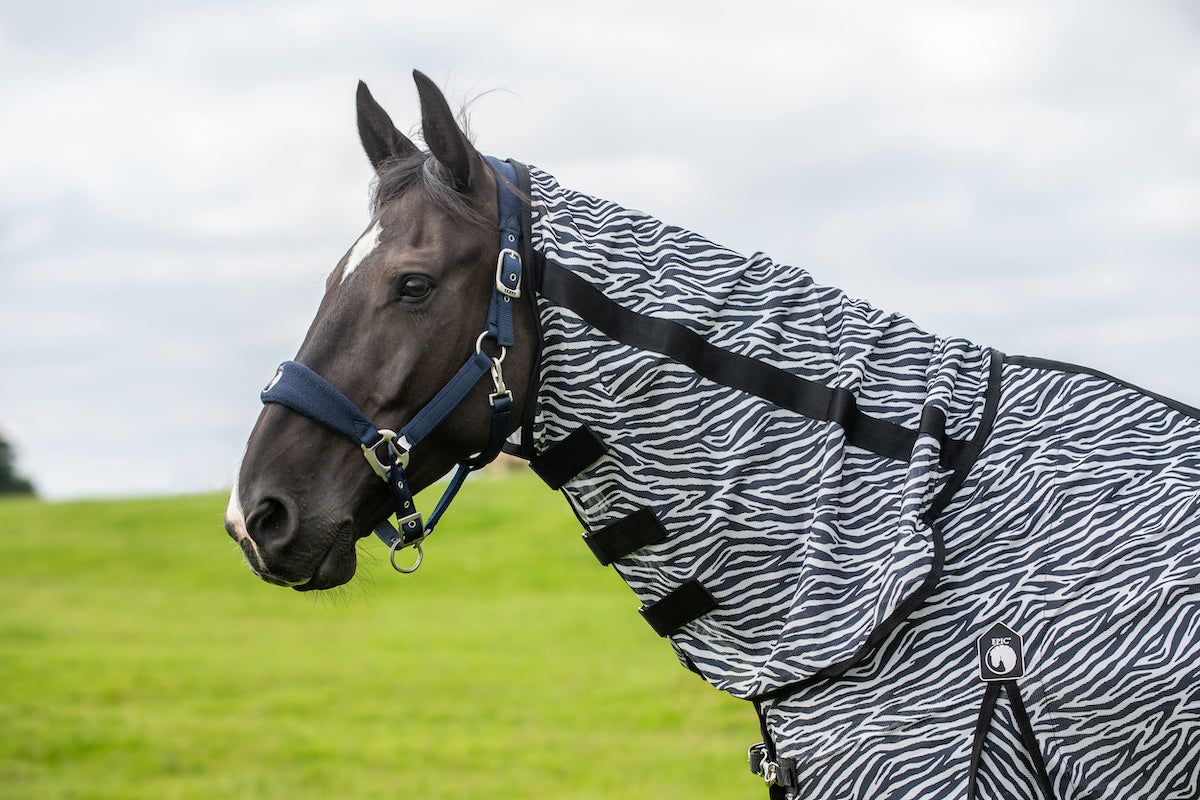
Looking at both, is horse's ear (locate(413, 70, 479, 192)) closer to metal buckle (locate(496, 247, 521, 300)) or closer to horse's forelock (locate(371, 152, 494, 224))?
horse's forelock (locate(371, 152, 494, 224))

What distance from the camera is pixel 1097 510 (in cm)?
248

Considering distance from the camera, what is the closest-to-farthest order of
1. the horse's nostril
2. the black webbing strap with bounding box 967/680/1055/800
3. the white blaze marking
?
the black webbing strap with bounding box 967/680/1055/800, the horse's nostril, the white blaze marking

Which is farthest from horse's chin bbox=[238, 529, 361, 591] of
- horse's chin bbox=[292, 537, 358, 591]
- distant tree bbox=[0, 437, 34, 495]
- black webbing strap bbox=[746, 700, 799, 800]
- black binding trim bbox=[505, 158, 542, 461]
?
distant tree bbox=[0, 437, 34, 495]

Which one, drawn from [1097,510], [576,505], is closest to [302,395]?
[576,505]

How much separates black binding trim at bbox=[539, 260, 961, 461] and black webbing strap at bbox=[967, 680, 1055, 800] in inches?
24.7


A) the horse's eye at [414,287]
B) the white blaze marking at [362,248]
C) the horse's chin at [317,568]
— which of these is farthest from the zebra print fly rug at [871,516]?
the horse's chin at [317,568]

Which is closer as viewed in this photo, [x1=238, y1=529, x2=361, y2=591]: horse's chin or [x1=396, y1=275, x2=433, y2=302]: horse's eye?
[x1=238, y1=529, x2=361, y2=591]: horse's chin

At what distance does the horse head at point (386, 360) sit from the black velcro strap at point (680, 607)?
0.65m

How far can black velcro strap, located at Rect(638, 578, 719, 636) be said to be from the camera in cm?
261

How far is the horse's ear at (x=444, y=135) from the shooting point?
265 centimetres

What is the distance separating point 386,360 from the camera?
2629 millimetres

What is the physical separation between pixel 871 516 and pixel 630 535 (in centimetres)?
64

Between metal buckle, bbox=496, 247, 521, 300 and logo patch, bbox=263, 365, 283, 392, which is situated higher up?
metal buckle, bbox=496, 247, 521, 300

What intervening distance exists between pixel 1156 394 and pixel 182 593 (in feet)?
78.6
